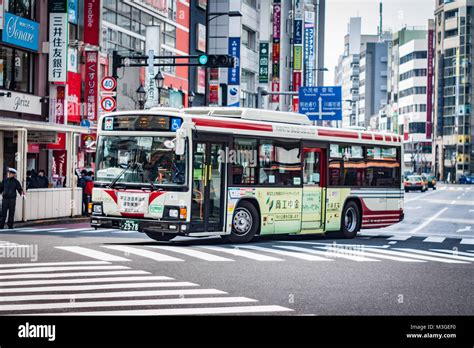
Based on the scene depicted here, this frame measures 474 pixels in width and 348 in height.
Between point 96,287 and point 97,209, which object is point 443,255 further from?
point 96,287

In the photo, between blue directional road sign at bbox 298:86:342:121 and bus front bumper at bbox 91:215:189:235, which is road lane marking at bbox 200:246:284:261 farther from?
blue directional road sign at bbox 298:86:342:121

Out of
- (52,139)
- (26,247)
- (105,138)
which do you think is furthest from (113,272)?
(52,139)

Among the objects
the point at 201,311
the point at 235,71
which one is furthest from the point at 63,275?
the point at 235,71

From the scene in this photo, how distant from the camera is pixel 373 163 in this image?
89.9 feet

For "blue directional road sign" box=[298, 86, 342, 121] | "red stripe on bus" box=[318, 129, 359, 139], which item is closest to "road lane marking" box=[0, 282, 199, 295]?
"red stripe on bus" box=[318, 129, 359, 139]

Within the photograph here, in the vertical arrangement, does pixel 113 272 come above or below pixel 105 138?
below

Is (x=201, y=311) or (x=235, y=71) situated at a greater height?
(x=235, y=71)

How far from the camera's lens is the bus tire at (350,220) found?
85.4 ft

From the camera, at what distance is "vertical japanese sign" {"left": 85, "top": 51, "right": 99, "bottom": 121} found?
141ft

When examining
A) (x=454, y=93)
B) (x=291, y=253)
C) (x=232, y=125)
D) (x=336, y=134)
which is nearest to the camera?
(x=291, y=253)

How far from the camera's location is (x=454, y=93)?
6457 inches

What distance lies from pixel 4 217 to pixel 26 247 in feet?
24.5

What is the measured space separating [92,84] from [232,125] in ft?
74.6
